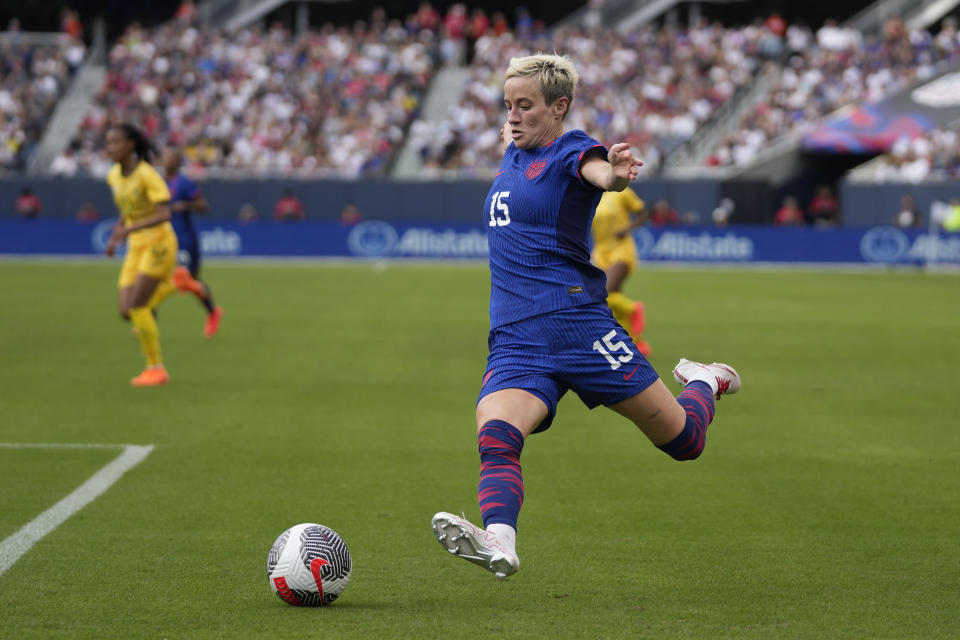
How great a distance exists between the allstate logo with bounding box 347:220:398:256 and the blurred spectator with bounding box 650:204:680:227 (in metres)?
7.01

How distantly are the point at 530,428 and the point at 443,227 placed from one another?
29873 millimetres

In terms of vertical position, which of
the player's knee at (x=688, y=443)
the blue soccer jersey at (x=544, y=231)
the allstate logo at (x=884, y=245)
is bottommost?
the allstate logo at (x=884, y=245)

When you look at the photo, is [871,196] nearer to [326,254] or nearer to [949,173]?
[949,173]

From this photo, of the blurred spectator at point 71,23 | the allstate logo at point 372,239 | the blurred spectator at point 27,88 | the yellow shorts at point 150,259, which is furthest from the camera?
the blurred spectator at point 71,23

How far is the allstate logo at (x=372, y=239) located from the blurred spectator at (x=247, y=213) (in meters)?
3.60

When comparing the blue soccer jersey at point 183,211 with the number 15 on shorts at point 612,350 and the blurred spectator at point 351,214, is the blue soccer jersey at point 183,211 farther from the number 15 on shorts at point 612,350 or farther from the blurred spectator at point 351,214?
the blurred spectator at point 351,214

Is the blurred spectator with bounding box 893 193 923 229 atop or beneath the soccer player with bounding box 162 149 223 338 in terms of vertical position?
beneath

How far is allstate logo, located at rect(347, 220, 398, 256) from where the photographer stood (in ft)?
113

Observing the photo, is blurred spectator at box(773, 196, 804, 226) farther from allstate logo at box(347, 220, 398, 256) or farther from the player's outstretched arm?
the player's outstretched arm

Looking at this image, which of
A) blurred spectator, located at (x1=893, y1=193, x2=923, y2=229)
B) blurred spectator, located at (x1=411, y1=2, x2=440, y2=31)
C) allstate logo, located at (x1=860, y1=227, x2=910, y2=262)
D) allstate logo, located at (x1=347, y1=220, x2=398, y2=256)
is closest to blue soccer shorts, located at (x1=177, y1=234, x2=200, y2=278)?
allstate logo, located at (x1=347, y1=220, x2=398, y2=256)

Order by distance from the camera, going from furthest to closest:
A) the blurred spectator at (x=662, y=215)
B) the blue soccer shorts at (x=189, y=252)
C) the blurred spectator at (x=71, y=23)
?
the blurred spectator at (x=71, y=23)
the blurred spectator at (x=662, y=215)
the blue soccer shorts at (x=189, y=252)

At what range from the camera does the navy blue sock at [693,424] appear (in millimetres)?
5320

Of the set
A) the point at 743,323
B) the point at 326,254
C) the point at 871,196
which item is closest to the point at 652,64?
the point at 871,196

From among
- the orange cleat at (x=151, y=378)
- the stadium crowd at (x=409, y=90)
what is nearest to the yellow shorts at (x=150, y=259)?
the orange cleat at (x=151, y=378)
